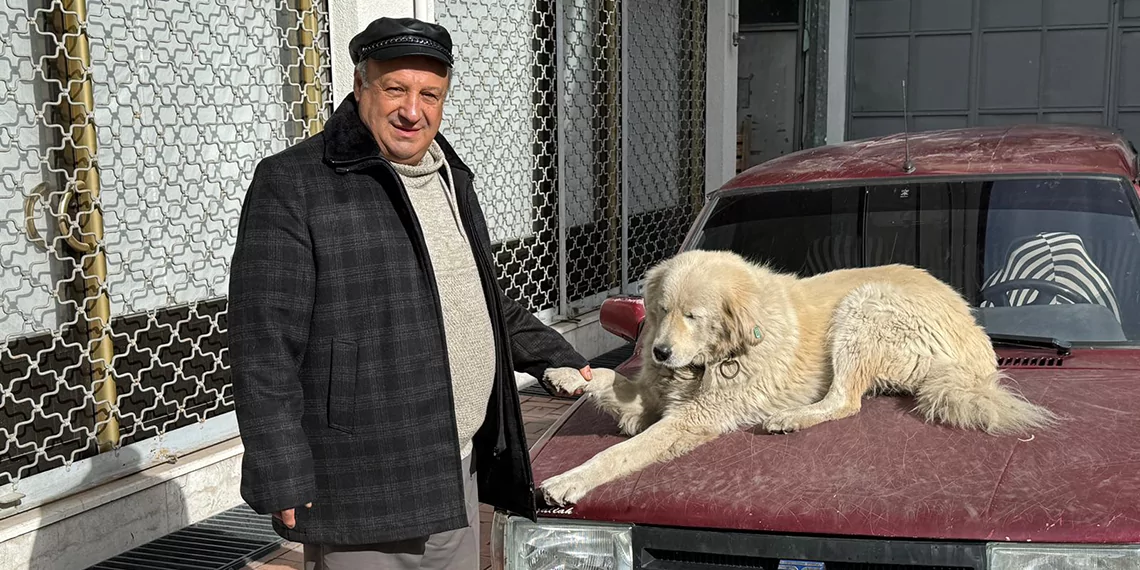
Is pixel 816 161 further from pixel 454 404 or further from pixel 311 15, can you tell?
pixel 311 15

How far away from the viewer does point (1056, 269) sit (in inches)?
138

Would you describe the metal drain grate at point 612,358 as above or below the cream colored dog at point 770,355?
below

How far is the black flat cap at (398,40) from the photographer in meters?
2.50

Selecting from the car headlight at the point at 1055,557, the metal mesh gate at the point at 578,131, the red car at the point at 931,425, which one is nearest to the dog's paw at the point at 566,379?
the red car at the point at 931,425

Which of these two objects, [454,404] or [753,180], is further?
[753,180]

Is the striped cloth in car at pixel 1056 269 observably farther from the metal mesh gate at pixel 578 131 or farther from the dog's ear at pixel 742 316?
the metal mesh gate at pixel 578 131

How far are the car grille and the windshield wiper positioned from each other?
1241 millimetres

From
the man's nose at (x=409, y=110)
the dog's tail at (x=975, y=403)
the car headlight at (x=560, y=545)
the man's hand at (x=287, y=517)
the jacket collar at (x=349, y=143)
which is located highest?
the man's nose at (x=409, y=110)

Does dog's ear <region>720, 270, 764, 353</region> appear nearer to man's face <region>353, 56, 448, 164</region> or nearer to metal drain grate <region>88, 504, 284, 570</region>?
man's face <region>353, 56, 448, 164</region>

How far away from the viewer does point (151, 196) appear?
5266 millimetres

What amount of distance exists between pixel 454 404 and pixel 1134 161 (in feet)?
9.94

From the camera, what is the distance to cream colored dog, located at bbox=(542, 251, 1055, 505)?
3047 mm

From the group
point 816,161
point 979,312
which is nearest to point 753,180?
point 816,161

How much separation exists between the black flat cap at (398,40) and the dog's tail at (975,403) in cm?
170
